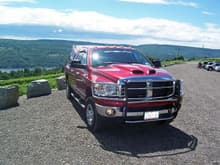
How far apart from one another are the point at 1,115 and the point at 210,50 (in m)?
167

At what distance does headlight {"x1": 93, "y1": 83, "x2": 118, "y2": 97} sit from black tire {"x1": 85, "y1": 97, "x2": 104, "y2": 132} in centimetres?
42

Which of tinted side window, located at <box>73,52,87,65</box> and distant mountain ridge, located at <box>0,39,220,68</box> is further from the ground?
tinted side window, located at <box>73,52,87,65</box>

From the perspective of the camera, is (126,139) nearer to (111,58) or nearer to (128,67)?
(128,67)

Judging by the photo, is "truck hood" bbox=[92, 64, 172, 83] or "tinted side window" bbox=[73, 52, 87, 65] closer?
"truck hood" bbox=[92, 64, 172, 83]

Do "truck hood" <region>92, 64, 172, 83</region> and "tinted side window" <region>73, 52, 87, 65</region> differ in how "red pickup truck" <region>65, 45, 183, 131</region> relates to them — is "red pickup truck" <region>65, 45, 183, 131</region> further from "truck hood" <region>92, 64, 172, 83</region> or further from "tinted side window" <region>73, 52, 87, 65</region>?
"tinted side window" <region>73, 52, 87, 65</region>

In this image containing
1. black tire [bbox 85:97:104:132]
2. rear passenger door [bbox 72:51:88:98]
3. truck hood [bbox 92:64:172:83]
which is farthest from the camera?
rear passenger door [bbox 72:51:88:98]

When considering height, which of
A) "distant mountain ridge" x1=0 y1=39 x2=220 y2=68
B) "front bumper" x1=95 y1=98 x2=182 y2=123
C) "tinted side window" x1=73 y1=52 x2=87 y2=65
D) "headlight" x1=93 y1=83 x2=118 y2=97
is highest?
"tinted side window" x1=73 y1=52 x2=87 y2=65

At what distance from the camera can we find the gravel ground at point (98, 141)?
550cm

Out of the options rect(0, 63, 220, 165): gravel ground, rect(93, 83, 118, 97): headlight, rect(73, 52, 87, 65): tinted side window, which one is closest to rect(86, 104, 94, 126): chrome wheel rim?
rect(0, 63, 220, 165): gravel ground

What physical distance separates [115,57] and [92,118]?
6.97ft

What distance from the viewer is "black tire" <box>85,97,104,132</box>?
22.2 feet

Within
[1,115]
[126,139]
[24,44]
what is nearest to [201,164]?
[126,139]

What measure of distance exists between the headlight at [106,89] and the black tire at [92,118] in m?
0.42

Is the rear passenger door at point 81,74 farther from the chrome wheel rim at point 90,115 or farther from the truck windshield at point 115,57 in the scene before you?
the chrome wheel rim at point 90,115
